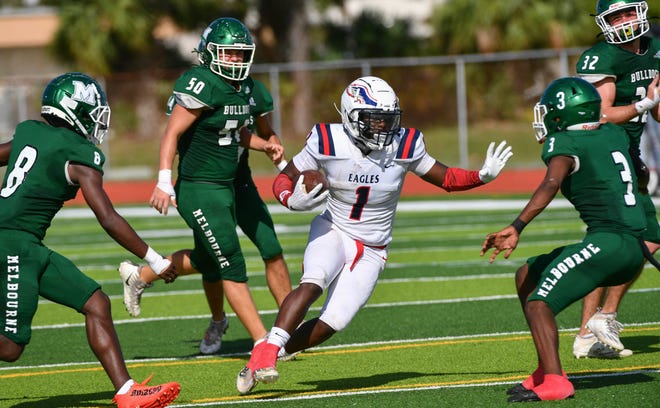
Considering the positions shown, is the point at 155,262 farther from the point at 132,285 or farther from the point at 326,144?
the point at 132,285

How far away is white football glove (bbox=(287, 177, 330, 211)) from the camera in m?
5.90

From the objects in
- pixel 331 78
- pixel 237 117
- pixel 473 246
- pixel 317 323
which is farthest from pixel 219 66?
pixel 331 78

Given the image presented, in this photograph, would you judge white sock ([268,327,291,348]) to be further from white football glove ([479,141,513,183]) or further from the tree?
the tree

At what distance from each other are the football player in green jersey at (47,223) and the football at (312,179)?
31.2 inches

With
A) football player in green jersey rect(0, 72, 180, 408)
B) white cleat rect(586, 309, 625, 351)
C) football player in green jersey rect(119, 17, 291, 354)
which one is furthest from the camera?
football player in green jersey rect(119, 17, 291, 354)

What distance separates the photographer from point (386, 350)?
A: 24.6 feet

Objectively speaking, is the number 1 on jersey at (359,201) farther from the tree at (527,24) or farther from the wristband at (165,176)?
the tree at (527,24)

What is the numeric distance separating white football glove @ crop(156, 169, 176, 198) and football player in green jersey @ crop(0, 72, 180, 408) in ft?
3.69

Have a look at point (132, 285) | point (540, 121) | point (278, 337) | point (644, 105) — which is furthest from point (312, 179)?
point (644, 105)

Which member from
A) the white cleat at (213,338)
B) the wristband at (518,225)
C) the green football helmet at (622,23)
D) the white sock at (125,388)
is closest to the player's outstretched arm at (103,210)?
the white sock at (125,388)

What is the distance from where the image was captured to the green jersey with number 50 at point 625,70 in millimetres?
7402

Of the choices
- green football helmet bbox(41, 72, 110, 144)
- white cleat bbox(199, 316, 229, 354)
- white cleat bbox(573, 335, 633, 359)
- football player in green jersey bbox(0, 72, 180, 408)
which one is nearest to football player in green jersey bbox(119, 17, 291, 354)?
white cleat bbox(199, 316, 229, 354)

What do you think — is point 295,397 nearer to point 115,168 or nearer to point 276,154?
point 276,154

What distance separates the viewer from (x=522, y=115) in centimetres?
2512
